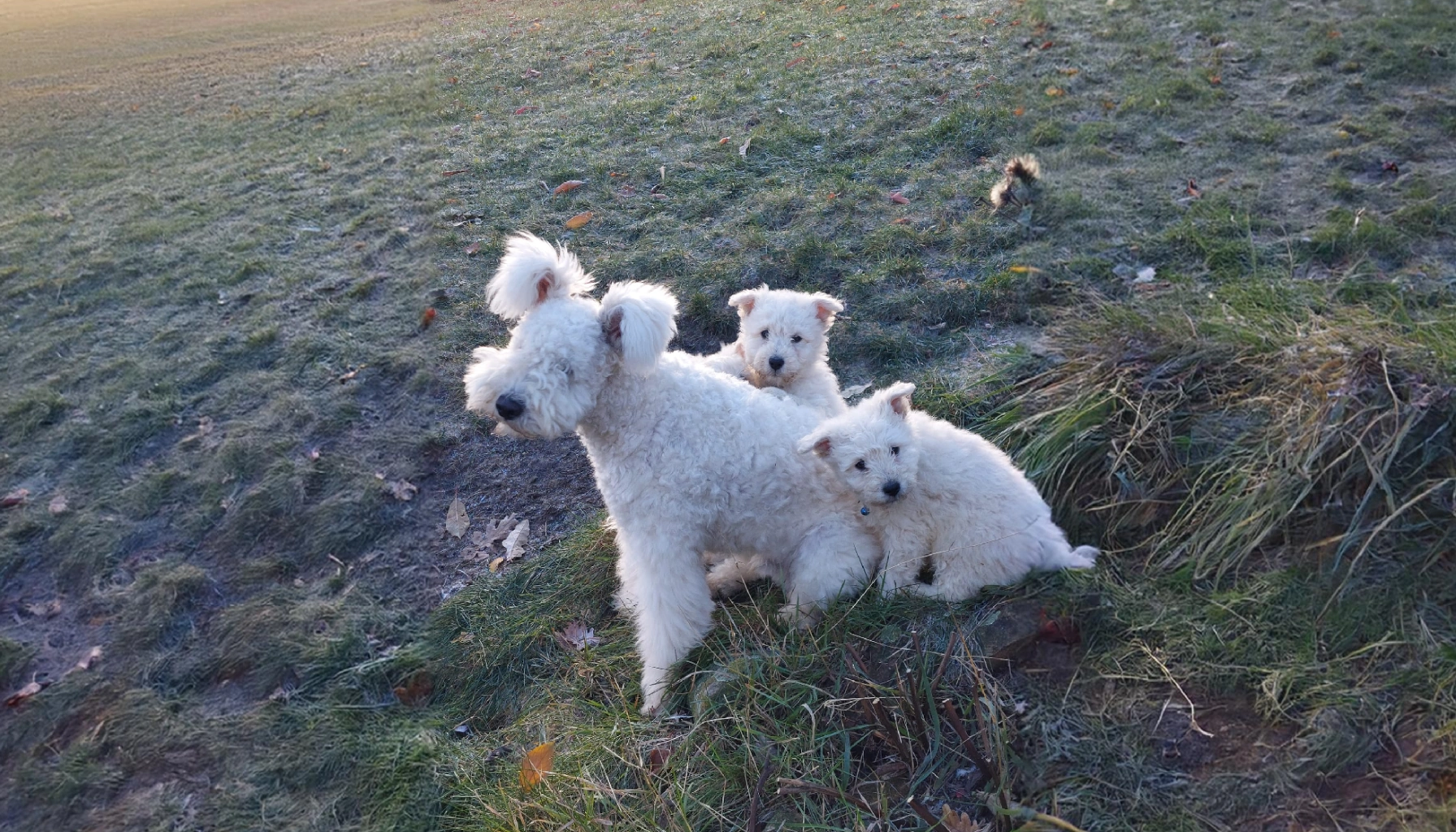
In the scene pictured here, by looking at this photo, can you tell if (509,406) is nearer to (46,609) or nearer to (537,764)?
(537,764)

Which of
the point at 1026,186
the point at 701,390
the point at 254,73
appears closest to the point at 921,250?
the point at 1026,186

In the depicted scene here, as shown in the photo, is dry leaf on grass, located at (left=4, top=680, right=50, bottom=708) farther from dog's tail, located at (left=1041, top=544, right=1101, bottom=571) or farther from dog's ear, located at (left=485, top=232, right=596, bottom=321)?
dog's tail, located at (left=1041, top=544, right=1101, bottom=571)

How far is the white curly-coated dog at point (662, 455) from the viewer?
13.4 ft

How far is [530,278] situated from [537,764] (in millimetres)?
2138

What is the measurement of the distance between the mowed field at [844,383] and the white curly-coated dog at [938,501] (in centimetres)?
16

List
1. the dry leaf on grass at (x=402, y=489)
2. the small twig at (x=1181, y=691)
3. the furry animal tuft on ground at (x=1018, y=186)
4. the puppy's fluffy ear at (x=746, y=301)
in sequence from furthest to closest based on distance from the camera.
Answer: the furry animal tuft on ground at (x=1018, y=186) < the dry leaf on grass at (x=402, y=489) < the puppy's fluffy ear at (x=746, y=301) < the small twig at (x=1181, y=691)

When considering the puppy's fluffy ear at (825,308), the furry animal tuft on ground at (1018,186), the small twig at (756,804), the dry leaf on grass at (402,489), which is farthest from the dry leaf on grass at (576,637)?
the furry animal tuft on ground at (1018,186)

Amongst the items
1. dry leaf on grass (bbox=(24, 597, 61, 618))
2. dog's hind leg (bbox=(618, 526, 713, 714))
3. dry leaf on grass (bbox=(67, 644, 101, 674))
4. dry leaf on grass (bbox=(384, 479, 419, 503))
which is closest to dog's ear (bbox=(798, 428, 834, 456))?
dog's hind leg (bbox=(618, 526, 713, 714))

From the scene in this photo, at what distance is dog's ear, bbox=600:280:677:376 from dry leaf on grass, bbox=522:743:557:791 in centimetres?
169

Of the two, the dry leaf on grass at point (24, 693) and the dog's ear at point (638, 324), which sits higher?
the dog's ear at point (638, 324)

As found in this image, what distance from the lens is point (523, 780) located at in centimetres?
367

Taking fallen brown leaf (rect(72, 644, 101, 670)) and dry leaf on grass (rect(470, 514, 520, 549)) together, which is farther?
dry leaf on grass (rect(470, 514, 520, 549))

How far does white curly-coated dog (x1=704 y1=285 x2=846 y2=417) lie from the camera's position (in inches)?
203

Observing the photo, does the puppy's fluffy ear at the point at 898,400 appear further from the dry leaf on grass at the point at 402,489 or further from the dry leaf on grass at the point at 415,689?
→ the dry leaf on grass at the point at 402,489
